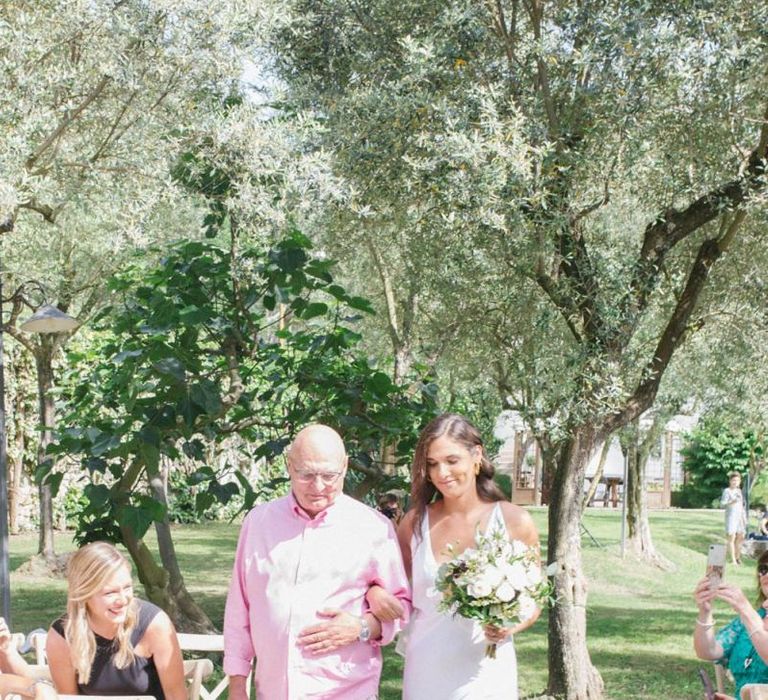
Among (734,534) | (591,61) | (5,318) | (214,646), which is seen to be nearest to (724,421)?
(734,534)

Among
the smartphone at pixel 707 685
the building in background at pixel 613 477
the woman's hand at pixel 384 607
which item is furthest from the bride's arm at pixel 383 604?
the building in background at pixel 613 477

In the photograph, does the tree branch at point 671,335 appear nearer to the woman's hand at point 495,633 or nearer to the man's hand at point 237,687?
the woman's hand at point 495,633

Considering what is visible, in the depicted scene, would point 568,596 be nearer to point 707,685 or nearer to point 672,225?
point 672,225

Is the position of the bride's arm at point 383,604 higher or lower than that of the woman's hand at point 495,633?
higher

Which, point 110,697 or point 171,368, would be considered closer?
point 110,697

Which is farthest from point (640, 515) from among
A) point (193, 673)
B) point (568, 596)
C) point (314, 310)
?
point (193, 673)

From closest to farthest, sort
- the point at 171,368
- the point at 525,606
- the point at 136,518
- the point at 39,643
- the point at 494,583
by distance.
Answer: the point at 494,583 → the point at 525,606 → the point at 39,643 → the point at 171,368 → the point at 136,518

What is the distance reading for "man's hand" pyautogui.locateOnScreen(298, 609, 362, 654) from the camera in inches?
152

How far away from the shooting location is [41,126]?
24.5 ft

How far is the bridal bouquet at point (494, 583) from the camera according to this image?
3838mm

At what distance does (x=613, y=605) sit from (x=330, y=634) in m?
13.2

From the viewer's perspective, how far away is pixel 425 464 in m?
4.16

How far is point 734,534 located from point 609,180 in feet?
53.0

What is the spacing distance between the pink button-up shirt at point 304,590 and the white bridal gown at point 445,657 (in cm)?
9
